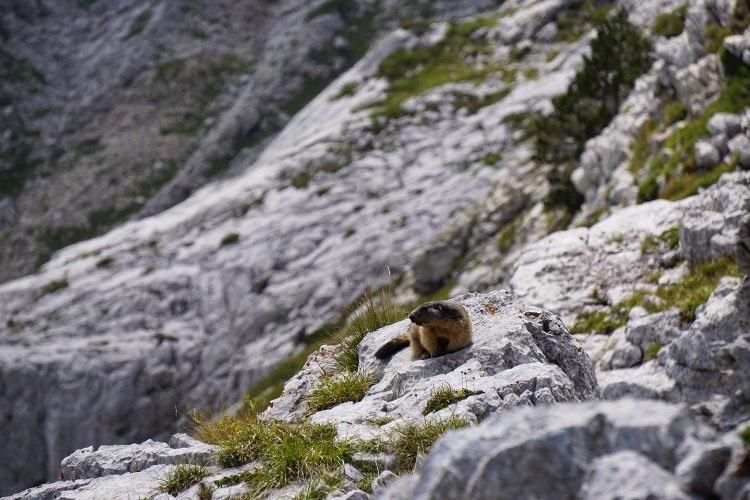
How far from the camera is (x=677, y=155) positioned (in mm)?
22531

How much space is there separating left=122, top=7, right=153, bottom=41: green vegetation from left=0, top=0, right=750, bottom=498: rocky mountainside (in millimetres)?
38299

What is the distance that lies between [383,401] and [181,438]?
10.2 feet

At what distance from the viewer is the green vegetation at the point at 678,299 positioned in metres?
14.3

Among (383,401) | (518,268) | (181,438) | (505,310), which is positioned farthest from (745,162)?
(181,438)

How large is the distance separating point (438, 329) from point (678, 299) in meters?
8.03

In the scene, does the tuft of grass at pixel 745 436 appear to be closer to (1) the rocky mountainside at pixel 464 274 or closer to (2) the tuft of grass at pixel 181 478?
(1) the rocky mountainside at pixel 464 274

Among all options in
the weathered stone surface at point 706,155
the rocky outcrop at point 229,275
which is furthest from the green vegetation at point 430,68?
the weathered stone surface at point 706,155

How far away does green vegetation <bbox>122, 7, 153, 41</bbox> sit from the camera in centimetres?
10082

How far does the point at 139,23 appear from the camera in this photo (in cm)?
10294

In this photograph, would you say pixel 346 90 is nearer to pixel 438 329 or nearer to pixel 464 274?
pixel 464 274

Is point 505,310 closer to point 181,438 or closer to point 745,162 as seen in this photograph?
point 181,438

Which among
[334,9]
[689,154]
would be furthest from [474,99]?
[334,9]

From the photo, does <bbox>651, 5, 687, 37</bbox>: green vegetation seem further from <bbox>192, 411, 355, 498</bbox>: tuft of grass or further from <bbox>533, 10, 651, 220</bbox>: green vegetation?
<bbox>192, 411, 355, 498</bbox>: tuft of grass

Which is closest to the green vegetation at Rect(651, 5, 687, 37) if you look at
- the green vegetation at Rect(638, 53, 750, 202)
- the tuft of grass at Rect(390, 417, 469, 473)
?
the green vegetation at Rect(638, 53, 750, 202)
